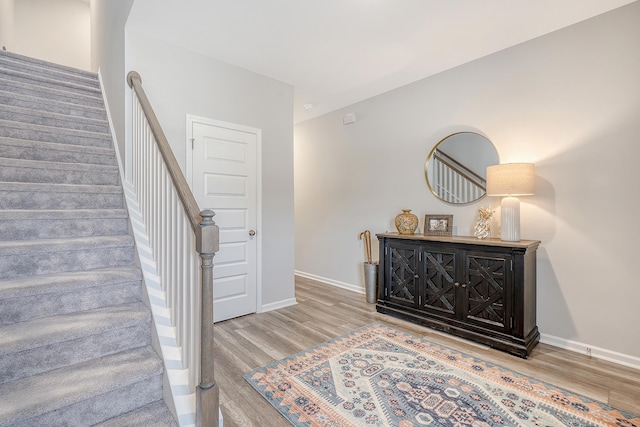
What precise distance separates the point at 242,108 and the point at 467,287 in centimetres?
295

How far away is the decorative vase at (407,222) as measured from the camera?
341 centimetres

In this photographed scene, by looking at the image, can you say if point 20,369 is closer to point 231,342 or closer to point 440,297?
point 231,342

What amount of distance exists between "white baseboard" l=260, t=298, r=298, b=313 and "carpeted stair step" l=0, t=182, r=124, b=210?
1.85 m

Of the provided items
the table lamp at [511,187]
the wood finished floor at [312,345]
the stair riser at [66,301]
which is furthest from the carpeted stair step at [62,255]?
the table lamp at [511,187]

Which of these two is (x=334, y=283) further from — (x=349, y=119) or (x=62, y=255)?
(x=62, y=255)

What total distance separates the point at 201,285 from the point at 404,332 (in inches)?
89.3

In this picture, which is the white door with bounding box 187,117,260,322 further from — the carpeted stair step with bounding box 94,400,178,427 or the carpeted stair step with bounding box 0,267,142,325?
the carpeted stair step with bounding box 94,400,178,427

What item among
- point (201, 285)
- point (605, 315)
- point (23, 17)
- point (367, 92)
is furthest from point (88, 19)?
point (605, 315)

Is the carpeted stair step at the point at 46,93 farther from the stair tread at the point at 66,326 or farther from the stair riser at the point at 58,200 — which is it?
the stair tread at the point at 66,326

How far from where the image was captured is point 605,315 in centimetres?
240

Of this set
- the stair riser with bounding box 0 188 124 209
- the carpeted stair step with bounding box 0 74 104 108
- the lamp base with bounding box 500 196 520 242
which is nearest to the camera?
the stair riser with bounding box 0 188 124 209

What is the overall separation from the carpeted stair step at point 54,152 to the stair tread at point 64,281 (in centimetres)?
123

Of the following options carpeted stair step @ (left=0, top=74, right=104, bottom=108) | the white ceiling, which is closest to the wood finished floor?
the white ceiling

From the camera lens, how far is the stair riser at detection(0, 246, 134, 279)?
1.67 meters
